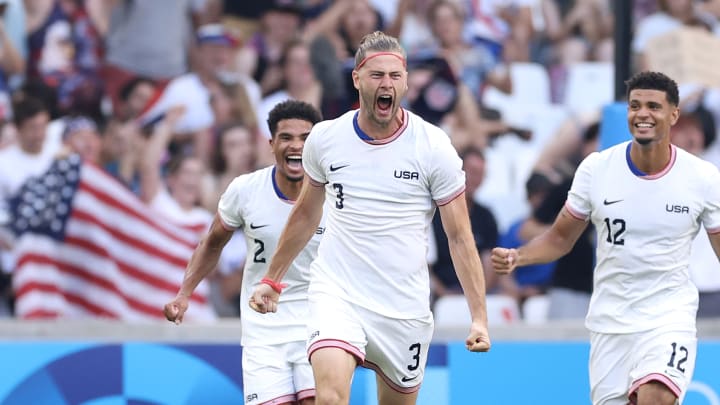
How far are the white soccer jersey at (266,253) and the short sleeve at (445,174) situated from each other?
1.20 metres

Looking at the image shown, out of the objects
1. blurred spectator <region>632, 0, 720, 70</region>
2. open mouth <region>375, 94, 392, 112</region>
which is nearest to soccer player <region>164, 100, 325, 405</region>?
open mouth <region>375, 94, 392, 112</region>

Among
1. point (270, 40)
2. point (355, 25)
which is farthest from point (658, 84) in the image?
point (270, 40)

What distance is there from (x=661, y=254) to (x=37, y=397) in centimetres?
438

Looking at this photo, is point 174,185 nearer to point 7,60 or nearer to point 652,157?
point 7,60

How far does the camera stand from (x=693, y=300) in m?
7.98

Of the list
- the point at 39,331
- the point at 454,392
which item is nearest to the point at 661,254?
the point at 454,392

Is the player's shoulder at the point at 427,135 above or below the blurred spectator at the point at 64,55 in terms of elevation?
below

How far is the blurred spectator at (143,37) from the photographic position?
42.5 feet

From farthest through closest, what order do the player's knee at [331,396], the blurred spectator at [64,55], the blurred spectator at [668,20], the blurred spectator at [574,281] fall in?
1. the blurred spectator at [668,20]
2. the blurred spectator at [64,55]
3. the blurred spectator at [574,281]
4. the player's knee at [331,396]

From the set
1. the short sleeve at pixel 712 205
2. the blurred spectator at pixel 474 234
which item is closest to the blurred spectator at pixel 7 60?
the blurred spectator at pixel 474 234

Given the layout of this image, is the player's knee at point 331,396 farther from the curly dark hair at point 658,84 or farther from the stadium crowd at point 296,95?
the stadium crowd at point 296,95

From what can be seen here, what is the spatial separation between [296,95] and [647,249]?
561 cm

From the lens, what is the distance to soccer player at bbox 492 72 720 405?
7.85 m

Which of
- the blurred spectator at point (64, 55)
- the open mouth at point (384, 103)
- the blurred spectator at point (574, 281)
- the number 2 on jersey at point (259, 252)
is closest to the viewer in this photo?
the open mouth at point (384, 103)
